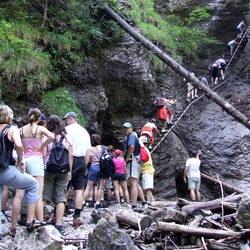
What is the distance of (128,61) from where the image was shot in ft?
40.6

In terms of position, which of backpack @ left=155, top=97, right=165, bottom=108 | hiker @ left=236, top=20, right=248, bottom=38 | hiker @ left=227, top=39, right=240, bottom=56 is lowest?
backpack @ left=155, top=97, right=165, bottom=108

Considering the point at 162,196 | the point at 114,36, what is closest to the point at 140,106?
the point at 114,36

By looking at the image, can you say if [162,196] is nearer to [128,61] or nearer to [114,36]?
[128,61]

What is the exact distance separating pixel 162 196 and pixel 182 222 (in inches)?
323

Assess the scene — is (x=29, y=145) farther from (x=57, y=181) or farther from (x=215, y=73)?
(x=215, y=73)

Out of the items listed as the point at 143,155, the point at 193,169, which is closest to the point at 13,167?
the point at 143,155

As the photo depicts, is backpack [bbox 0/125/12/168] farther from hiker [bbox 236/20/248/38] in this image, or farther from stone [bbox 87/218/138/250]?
hiker [bbox 236/20/248/38]

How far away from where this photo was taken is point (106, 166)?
22.4 ft

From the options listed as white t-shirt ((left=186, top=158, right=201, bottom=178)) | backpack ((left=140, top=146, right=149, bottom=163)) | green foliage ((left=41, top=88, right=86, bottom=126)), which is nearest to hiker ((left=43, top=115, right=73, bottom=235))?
backpack ((left=140, top=146, right=149, bottom=163))

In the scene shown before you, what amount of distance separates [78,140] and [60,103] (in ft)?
14.8

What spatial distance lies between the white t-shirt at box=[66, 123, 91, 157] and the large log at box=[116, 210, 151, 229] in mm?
1384

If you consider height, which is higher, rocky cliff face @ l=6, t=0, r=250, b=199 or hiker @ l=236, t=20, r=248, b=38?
hiker @ l=236, t=20, r=248, b=38

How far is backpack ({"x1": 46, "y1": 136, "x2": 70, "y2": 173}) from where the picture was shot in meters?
4.50

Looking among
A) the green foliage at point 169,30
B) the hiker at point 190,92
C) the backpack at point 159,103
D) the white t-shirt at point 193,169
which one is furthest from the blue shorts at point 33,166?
the hiker at point 190,92
